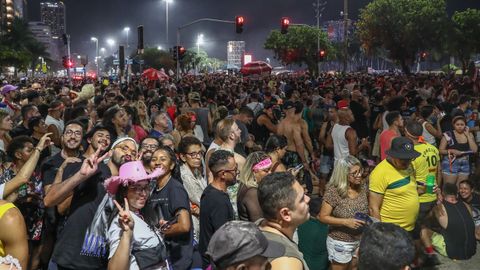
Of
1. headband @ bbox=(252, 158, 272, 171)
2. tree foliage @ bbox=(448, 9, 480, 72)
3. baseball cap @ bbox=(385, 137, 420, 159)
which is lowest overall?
headband @ bbox=(252, 158, 272, 171)

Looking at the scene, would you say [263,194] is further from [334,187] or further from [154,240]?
[334,187]

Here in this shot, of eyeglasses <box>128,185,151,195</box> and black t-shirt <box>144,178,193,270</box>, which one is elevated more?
eyeglasses <box>128,185,151,195</box>

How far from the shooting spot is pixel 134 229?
3898 mm

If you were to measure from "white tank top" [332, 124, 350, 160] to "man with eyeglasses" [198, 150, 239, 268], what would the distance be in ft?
14.0

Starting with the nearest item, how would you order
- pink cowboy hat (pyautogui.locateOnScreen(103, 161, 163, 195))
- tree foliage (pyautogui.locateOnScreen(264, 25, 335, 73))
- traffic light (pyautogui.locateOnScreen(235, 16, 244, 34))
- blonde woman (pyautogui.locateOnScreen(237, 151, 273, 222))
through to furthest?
pink cowboy hat (pyautogui.locateOnScreen(103, 161, 163, 195)) < blonde woman (pyautogui.locateOnScreen(237, 151, 273, 222)) < traffic light (pyautogui.locateOnScreen(235, 16, 244, 34)) < tree foliage (pyautogui.locateOnScreen(264, 25, 335, 73))

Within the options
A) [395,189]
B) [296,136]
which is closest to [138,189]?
[395,189]

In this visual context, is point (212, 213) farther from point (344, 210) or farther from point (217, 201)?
point (344, 210)

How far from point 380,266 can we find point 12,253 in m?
2.42

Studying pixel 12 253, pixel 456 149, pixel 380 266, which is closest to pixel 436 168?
pixel 456 149

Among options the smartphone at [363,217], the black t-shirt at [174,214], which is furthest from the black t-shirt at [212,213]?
the smartphone at [363,217]

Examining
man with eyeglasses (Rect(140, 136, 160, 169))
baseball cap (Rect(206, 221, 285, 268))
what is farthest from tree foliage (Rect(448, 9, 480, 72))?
baseball cap (Rect(206, 221, 285, 268))

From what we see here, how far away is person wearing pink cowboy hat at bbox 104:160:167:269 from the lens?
3752 millimetres

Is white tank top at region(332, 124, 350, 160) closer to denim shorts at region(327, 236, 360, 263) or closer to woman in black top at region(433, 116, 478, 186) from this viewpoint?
woman in black top at region(433, 116, 478, 186)

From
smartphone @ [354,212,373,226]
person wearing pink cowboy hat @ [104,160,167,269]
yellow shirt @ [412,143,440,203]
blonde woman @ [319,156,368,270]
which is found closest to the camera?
person wearing pink cowboy hat @ [104,160,167,269]
